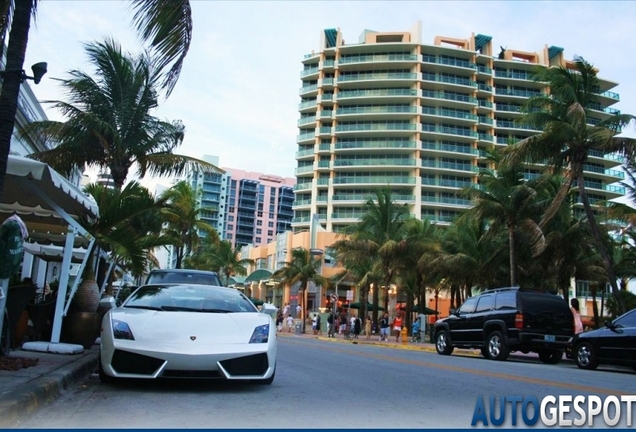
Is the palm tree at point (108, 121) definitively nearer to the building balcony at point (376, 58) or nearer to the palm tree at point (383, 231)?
the palm tree at point (383, 231)

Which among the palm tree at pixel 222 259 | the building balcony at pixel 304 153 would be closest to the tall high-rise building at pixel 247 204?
the building balcony at pixel 304 153

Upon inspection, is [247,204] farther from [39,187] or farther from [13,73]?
[13,73]

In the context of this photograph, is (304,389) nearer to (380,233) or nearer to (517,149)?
(517,149)

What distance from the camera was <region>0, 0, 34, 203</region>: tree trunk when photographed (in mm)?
7155

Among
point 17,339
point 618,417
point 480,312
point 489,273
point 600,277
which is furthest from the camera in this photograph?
point 600,277

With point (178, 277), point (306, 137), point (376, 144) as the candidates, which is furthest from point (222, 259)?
point (178, 277)

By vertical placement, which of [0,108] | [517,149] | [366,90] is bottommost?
[0,108]

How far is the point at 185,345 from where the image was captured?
20.8 ft

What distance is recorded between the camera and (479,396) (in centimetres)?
727

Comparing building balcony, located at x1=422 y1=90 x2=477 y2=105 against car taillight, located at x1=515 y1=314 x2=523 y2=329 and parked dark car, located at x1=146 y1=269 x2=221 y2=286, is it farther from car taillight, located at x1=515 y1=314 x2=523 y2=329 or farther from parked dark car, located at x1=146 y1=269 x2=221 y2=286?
parked dark car, located at x1=146 y1=269 x2=221 y2=286

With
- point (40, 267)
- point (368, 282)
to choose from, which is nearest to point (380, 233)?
point (368, 282)

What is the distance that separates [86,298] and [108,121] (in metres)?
9.46

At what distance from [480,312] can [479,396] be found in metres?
10.4

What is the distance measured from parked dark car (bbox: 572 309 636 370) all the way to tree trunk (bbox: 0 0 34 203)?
1282cm
